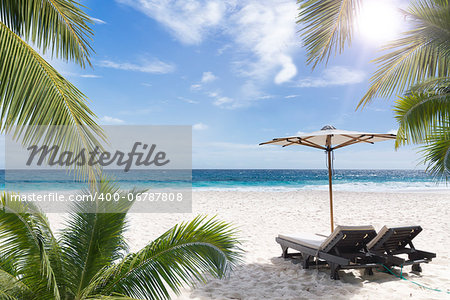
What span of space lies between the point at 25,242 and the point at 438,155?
16.6 feet

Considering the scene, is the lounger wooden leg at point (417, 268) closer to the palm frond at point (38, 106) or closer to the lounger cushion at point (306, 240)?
the lounger cushion at point (306, 240)

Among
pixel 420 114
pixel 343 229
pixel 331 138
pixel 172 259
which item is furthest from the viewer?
pixel 331 138

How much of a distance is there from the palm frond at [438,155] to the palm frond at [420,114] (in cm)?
11

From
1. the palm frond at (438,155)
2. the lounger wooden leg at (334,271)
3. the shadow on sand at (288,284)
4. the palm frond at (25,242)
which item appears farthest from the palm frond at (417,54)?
the palm frond at (25,242)

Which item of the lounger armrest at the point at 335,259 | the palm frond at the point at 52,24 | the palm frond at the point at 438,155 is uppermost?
the palm frond at the point at 52,24

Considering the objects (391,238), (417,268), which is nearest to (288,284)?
(391,238)

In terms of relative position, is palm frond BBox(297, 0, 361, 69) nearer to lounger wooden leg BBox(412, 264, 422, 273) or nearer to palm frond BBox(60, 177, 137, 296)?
palm frond BBox(60, 177, 137, 296)

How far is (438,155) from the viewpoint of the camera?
14.8 feet

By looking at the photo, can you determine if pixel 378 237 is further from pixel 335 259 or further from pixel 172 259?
pixel 172 259

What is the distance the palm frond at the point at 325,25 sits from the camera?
10.2ft

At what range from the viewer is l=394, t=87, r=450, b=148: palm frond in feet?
12.5

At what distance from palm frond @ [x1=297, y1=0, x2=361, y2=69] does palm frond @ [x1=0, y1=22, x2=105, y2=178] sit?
2.19 metres

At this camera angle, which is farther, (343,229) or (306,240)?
(306,240)

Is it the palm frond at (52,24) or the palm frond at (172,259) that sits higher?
the palm frond at (52,24)
